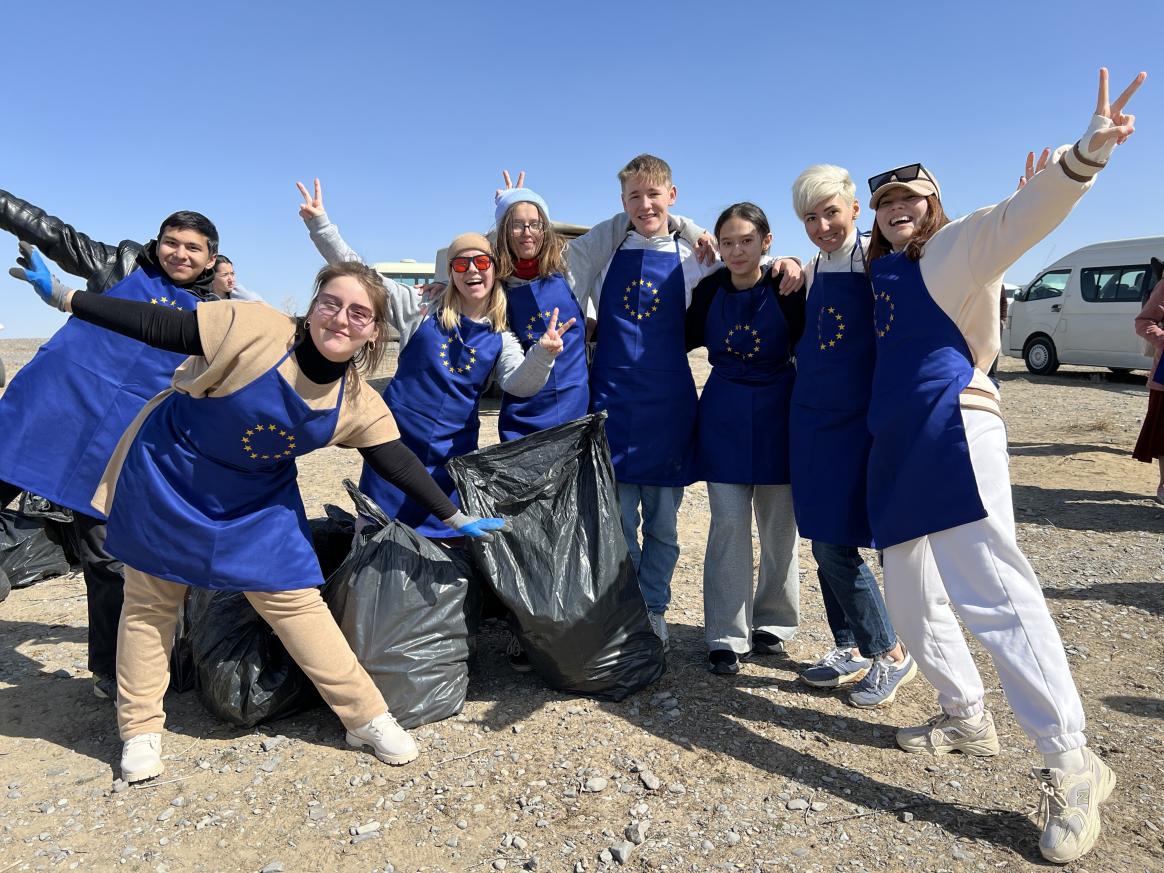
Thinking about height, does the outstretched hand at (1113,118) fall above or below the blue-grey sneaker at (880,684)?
above

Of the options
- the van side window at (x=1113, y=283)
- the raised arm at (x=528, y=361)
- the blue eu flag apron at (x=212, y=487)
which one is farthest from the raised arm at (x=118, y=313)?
the van side window at (x=1113, y=283)

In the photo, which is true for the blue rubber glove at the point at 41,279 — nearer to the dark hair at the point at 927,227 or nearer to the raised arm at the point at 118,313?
the raised arm at the point at 118,313

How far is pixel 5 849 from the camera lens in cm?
218

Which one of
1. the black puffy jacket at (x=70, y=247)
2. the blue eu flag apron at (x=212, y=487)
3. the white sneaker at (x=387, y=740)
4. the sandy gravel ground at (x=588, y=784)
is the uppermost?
the black puffy jacket at (x=70, y=247)

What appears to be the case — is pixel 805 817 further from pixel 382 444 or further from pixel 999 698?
pixel 382 444

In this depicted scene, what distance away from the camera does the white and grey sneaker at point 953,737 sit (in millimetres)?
2461

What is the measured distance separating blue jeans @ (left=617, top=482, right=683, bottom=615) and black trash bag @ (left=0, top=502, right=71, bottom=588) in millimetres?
3098

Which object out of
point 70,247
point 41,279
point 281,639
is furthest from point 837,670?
point 70,247

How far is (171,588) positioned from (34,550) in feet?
8.51

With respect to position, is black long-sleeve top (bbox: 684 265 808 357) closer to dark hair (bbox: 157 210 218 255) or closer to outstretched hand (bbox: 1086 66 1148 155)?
outstretched hand (bbox: 1086 66 1148 155)

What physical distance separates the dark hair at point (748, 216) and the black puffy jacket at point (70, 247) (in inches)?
75.1

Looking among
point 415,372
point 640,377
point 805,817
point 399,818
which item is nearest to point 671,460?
point 640,377

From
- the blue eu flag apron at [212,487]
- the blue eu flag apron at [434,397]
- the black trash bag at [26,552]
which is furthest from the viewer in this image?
the black trash bag at [26,552]

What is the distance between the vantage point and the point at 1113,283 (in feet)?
40.2
